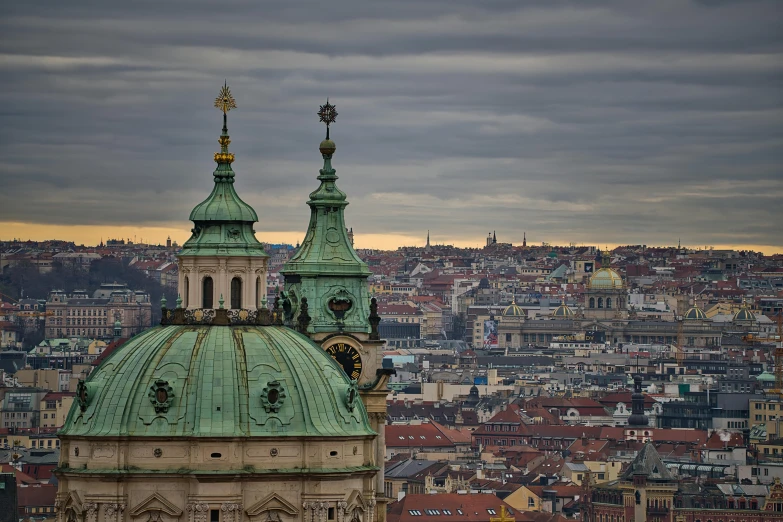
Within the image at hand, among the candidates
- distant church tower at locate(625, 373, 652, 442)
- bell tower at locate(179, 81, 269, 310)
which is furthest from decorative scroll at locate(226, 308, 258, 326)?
distant church tower at locate(625, 373, 652, 442)

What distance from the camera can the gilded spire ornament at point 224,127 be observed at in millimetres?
42719

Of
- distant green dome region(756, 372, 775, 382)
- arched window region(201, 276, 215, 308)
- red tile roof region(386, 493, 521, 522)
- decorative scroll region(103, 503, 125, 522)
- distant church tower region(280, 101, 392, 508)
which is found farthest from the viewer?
distant green dome region(756, 372, 775, 382)

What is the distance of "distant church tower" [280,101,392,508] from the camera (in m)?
50.0

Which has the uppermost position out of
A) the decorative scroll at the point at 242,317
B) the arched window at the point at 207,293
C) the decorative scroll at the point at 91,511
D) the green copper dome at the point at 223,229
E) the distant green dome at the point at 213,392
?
the green copper dome at the point at 223,229

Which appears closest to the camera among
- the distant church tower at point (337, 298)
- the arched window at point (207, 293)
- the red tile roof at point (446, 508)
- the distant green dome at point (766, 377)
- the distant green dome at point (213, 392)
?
the distant green dome at point (213, 392)

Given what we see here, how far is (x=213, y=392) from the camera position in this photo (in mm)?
39000

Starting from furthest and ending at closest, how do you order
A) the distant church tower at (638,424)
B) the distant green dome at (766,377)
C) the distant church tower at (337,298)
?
the distant green dome at (766,377) → the distant church tower at (638,424) → the distant church tower at (337,298)

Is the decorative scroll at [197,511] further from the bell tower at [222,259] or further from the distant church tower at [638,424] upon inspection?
the distant church tower at [638,424]

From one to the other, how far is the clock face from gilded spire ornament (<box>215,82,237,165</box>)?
298 inches

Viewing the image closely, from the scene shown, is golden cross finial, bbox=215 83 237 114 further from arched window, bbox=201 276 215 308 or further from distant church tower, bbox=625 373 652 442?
distant church tower, bbox=625 373 652 442

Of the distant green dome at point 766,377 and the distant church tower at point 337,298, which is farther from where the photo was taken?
the distant green dome at point 766,377

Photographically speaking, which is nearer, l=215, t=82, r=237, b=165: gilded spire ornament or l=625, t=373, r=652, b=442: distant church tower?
l=215, t=82, r=237, b=165: gilded spire ornament

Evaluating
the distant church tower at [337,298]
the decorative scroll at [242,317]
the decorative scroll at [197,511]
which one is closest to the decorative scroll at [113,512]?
the decorative scroll at [197,511]

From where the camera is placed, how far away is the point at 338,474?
129 feet
